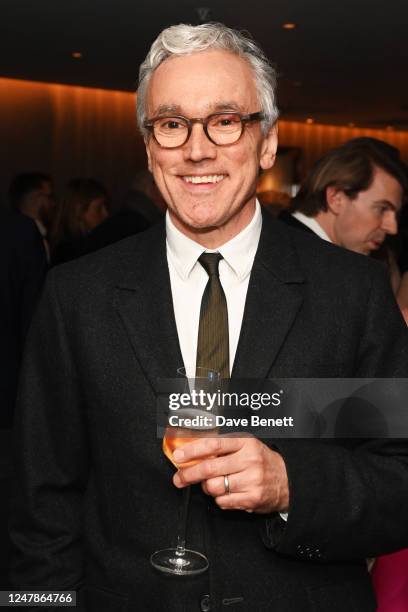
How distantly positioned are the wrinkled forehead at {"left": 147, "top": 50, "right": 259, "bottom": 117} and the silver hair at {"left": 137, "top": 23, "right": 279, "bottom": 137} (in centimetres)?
1

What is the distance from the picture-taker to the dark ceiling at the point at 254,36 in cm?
722

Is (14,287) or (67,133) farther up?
(67,133)

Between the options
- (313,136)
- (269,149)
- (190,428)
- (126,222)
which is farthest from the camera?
(313,136)

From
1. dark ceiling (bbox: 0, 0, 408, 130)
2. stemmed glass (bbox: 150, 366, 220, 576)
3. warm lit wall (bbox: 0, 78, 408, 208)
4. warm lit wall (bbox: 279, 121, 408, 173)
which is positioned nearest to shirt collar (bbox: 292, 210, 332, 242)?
stemmed glass (bbox: 150, 366, 220, 576)

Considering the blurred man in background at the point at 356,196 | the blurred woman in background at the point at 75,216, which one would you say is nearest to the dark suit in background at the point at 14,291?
the blurred woman in background at the point at 75,216

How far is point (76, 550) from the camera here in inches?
59.5

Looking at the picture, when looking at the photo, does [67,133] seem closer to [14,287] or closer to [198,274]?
[14,287]

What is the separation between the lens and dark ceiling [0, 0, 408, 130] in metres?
7.22

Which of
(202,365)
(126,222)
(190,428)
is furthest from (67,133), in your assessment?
(190,428)

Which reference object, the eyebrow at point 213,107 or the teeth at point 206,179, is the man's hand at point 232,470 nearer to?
the teeth at point 206,179

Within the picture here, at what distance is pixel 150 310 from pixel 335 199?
185 centimetres

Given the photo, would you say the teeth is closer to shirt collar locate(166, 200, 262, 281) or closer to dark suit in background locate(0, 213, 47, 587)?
shirt collar locate(166, 200, 262, 281)

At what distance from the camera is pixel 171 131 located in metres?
1.47

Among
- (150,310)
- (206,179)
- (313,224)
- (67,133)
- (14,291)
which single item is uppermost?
(67,133)
